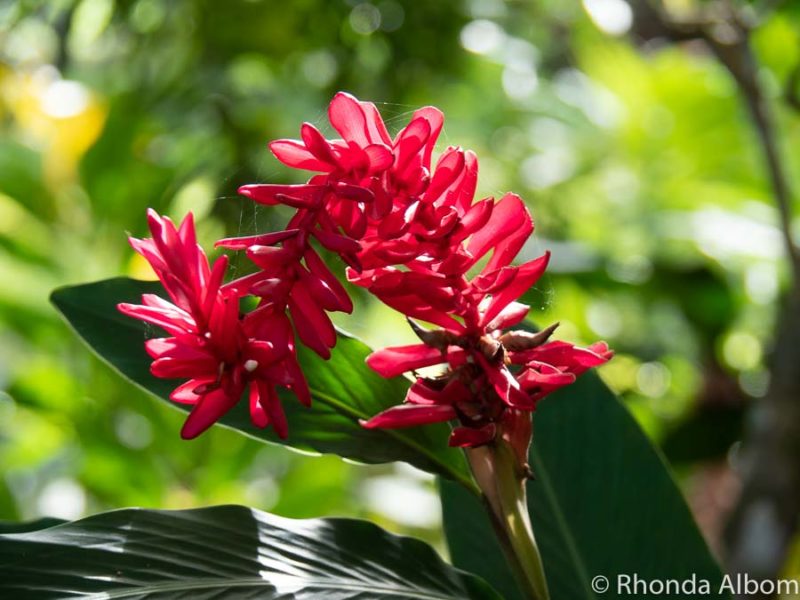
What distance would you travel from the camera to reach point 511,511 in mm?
466

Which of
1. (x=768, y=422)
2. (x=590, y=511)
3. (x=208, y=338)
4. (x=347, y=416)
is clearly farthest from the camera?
(x=768, y=422)

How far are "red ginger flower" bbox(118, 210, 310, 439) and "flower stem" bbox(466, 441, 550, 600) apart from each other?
10cm

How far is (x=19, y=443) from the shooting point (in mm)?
1527

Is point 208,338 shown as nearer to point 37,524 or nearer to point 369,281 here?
point 369,281

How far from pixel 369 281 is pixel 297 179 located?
105cm

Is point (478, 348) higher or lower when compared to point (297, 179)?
lower

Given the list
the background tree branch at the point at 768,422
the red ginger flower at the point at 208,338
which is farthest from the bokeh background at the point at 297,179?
the red ginger flower at the point at 208,338

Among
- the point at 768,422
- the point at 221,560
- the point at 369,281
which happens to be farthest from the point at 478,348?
the point at 768,422

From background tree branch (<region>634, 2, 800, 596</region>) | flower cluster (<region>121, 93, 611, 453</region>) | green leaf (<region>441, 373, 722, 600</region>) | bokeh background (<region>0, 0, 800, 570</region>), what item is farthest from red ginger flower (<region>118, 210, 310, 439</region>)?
background tree branch (<region>634, 2, 800, 596</region>)

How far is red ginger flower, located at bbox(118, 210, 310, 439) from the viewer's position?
1.35ft

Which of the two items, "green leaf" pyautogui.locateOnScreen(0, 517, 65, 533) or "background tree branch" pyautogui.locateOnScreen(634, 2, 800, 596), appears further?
"background tree branch" pyautogui.locateOnScreen(634, 2, 800, 596)

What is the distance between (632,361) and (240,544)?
1.44 metres

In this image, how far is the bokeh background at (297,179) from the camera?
132 cm

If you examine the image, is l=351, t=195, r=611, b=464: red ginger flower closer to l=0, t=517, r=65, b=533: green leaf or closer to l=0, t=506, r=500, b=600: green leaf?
l=0, t=506, r=500, b=600: green leaf
